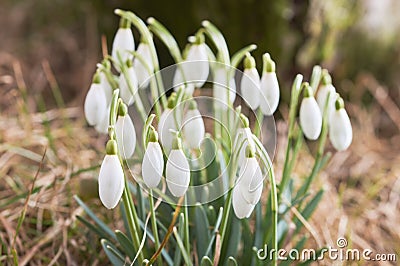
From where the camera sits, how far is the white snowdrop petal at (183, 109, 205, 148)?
0.91m

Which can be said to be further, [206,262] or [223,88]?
[223,88]

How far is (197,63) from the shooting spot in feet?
3.21

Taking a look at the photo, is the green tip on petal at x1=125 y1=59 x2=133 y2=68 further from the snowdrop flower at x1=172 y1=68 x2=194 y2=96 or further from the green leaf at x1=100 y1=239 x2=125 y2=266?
the green leaf at x1=100 y1=239 x2=125 y2=266

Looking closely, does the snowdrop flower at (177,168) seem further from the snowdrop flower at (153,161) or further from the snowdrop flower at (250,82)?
the snowdrop flower at (250,82)

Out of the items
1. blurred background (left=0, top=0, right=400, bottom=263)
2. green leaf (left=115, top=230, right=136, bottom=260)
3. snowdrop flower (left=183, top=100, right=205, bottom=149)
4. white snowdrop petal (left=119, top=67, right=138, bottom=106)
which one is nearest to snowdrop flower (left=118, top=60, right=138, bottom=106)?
white snowdrop petal (left=119, top=67, right=138, bottom=106)

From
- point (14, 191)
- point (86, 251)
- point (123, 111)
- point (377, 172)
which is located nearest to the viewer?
point (123, 111)

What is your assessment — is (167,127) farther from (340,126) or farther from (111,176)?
(340,126)

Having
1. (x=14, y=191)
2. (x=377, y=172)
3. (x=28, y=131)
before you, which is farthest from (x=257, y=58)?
(x=14, y=191)

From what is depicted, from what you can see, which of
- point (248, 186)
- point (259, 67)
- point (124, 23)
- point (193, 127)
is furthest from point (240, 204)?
point (259, 67)

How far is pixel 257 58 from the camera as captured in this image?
1889 mm

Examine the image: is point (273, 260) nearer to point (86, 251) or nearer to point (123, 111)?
point (123, 111)

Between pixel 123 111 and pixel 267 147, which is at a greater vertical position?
pixel 123 111

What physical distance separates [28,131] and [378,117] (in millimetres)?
1189

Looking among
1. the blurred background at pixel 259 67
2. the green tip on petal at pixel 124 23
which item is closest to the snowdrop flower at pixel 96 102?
the green tip on petal at pixel 124 23
